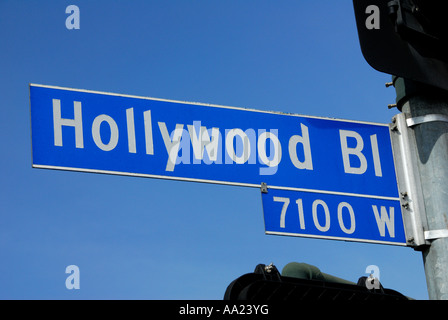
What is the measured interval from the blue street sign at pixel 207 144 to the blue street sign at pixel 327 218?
0.06m

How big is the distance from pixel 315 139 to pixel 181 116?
2.30ft

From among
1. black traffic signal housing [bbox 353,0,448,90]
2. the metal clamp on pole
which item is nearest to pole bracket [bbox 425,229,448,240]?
black traffic signal housing [bbox 353,0,448,90]

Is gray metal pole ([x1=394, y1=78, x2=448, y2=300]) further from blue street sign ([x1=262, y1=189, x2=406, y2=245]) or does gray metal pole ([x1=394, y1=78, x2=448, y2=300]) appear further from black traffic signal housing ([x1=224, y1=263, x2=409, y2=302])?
black traffic signal housing ([x1=224, y1=263, x2=409, y2=302])

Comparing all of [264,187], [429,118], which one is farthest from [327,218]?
[429,118]

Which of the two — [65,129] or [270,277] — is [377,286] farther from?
[65,129]

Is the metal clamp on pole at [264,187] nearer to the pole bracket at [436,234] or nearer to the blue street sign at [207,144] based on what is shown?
the blue street sign at [207,144]

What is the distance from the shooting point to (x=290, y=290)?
2830 millimetres

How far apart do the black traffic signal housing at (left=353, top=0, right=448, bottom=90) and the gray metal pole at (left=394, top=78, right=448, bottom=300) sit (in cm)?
21

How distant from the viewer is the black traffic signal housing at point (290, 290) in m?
2.73

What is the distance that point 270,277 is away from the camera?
9.23ft

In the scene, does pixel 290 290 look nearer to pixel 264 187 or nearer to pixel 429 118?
pixel 264 187

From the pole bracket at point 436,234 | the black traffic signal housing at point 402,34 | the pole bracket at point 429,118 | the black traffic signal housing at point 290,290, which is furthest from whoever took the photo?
the pole bracket at point 429,118

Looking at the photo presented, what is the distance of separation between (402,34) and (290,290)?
4.36ft

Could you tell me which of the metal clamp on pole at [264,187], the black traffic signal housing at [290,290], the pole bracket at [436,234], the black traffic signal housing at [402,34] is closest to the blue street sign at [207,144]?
the metal clamp on pole at [264,187]
